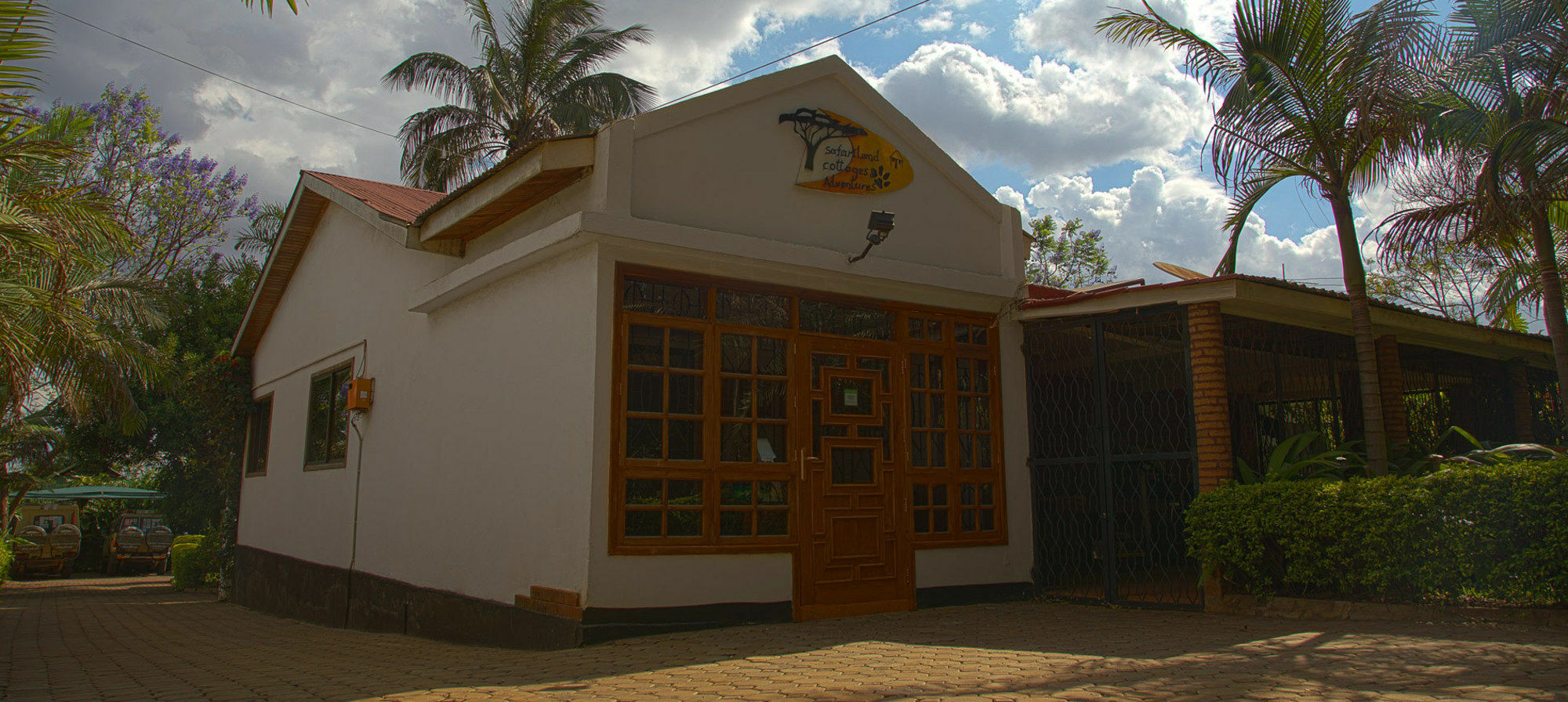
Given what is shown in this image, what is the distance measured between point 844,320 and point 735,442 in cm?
147

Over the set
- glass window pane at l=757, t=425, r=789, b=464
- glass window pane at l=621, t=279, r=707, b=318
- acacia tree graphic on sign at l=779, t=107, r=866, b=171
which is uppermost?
acacia tree graphic on sign at l=779, t=107, r=866, b=171

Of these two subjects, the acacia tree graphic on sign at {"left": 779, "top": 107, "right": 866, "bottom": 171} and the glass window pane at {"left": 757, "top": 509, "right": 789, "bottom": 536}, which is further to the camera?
the acacia tree graphic on sign at {"left": 779, "top": 107, "right": 866, "bottom": 171}

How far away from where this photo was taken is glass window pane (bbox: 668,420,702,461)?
686 centimetres

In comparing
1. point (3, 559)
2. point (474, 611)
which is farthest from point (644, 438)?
point (3, 559)

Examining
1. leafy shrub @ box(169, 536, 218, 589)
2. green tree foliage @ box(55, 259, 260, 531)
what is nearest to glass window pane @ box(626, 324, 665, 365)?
green tree foliage @ box(55, 259, 260, 531)

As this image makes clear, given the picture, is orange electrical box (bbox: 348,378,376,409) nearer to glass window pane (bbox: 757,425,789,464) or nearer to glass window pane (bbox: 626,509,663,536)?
glass window pane (bbox: 626,509,663,536)

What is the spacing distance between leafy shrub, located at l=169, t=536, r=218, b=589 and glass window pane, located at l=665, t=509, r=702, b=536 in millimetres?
14603

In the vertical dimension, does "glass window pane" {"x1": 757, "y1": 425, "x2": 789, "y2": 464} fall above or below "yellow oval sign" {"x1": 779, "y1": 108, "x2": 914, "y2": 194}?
below

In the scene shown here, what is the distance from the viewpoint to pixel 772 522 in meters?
7.13

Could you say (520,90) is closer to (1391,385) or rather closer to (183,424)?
(183,424)

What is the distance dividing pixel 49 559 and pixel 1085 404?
25.1 meters

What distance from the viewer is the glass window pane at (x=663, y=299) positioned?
6855 millimetres

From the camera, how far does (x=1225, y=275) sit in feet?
24.0

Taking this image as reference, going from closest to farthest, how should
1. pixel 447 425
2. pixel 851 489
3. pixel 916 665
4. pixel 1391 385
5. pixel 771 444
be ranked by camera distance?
pixel 916 665 < pixel 771 444 < pixel 851 489 < pixel 447 425 < pixel 1391 385
